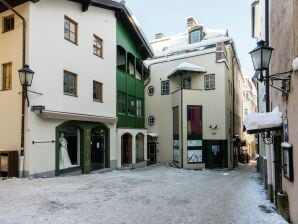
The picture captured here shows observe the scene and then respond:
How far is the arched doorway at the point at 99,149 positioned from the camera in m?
17.0

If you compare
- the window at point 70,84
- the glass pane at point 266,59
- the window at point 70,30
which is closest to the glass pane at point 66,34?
the window at point 70,30

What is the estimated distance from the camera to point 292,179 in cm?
608

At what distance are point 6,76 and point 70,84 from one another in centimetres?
282

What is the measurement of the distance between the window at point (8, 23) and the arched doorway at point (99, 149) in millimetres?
6601

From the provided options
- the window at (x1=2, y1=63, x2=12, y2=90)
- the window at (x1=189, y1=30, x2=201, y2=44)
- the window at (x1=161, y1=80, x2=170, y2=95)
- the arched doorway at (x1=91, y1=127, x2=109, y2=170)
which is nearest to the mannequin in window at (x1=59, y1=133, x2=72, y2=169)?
the arched doorway at (x1=91, y1=127, x2=109, y2=170)

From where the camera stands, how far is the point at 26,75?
37.9 feet

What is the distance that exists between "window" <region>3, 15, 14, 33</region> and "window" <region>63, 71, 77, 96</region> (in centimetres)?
299

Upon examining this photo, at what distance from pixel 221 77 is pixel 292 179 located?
733 inches

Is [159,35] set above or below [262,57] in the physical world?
above

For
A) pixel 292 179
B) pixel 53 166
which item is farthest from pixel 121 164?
pixel 292 179

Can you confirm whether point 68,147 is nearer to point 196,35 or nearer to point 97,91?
point 97,91

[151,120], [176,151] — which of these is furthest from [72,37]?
[151,120]

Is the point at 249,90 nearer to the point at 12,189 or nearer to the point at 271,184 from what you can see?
the point at 271,184

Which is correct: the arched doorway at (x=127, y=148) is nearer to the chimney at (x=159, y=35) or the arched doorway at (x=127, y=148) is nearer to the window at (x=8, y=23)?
the window at (x=8, y=23)
